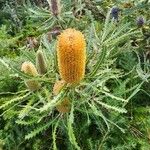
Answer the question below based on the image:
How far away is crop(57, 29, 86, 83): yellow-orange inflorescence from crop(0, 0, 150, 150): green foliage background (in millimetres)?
76

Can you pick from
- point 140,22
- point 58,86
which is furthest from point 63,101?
point 140,22

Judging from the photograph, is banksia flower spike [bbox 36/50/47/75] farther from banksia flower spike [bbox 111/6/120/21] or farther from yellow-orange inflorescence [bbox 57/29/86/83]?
banksia flower spike [bbox 111/6/120/21]

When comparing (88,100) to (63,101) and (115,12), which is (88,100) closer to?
(63,101)

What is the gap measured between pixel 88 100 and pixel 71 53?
1.19ft

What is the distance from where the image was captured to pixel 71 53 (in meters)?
1.51

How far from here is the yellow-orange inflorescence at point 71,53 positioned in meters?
1.48

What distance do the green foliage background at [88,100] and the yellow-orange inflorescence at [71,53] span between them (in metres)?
0.08

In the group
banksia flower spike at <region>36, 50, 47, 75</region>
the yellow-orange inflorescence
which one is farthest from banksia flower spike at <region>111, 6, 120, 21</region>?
the yellow-orange inflorescence

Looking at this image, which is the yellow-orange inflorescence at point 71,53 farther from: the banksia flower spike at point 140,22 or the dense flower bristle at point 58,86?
the banksia flower spike at point 140,22

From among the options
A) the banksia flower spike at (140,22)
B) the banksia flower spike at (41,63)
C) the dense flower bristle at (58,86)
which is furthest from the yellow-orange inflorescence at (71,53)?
the banksia flower spike at (140,22)

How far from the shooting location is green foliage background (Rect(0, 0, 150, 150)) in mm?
1753

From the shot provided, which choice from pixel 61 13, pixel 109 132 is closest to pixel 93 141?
pixel 109 132

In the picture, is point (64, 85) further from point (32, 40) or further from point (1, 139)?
point (32, 40)

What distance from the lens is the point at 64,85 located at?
170 centimetres
